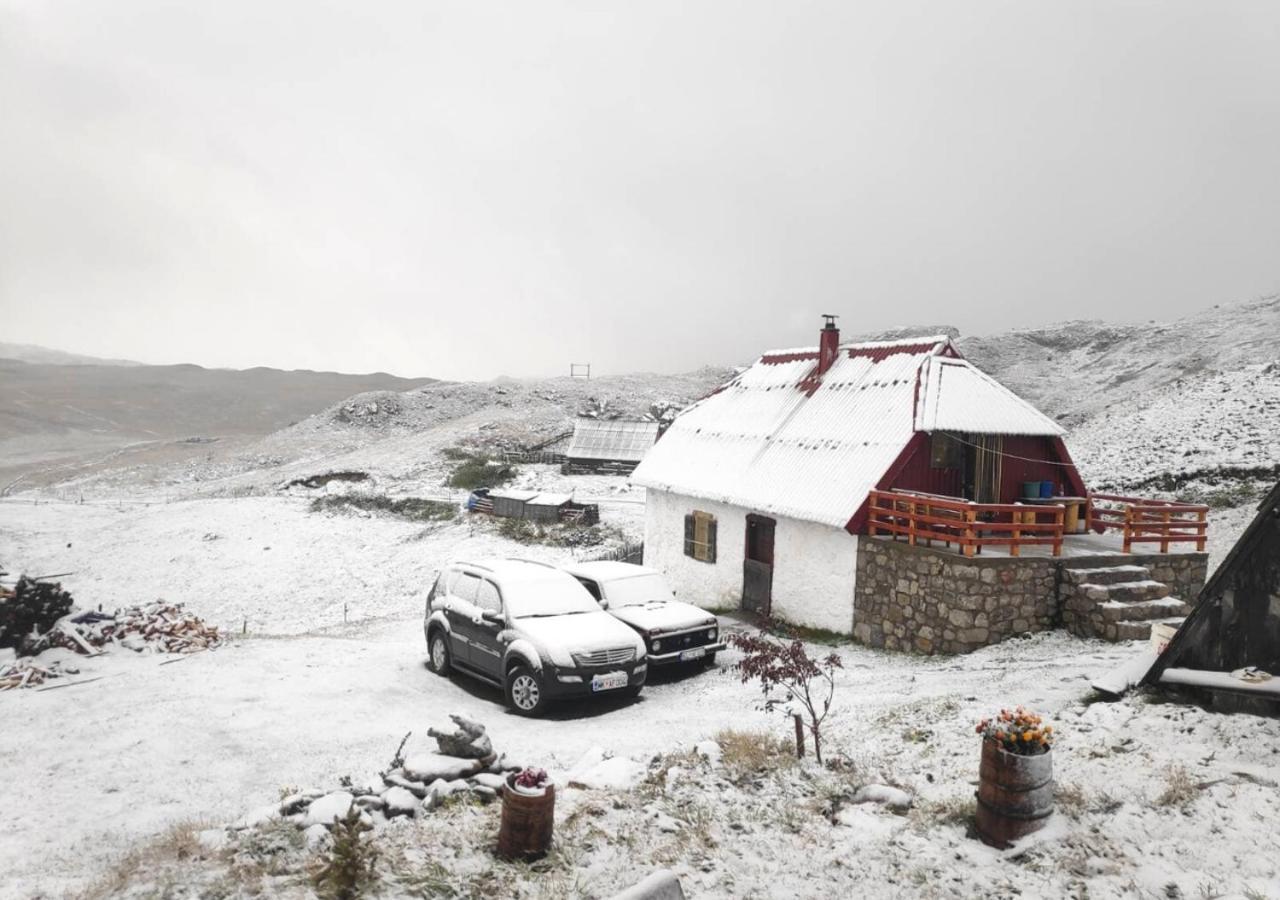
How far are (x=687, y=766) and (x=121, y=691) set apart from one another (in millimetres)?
9144

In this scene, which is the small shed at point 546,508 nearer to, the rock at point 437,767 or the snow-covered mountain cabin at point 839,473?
the snow-covered mountain cabin at point 839,473

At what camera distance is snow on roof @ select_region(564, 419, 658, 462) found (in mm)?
43156

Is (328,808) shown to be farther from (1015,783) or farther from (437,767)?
(1015,783)

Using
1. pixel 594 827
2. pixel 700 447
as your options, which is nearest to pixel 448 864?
pixel 594 827

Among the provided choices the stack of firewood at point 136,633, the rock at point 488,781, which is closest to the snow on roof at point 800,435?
the rock at point 488,781

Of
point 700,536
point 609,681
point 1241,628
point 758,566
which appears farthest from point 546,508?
point 1241,628

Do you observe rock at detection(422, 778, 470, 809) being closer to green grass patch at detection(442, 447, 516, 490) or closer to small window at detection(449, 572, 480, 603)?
small window at detection(449, 572, 480, 603)

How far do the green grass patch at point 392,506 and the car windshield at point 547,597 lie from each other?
21073mm

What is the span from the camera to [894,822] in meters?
6.40

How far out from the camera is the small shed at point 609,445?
4272 cm

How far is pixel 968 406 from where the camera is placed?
16094mm

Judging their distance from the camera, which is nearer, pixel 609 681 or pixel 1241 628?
pixel 1241 628

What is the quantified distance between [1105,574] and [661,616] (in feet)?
26.6

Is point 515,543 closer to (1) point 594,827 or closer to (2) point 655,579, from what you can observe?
(2) point 655,579
